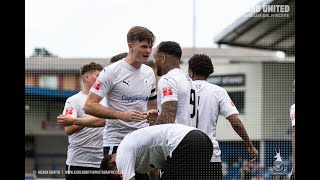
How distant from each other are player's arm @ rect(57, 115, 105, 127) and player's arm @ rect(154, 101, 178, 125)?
2.39ft

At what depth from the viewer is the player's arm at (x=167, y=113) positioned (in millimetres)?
5707

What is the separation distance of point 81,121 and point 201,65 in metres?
1.07

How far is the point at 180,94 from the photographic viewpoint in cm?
589

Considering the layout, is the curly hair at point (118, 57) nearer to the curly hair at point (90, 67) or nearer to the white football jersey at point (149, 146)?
the curly hair at point (90, 67)

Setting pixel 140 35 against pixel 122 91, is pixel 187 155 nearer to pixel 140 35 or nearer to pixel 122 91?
pixel 122 91

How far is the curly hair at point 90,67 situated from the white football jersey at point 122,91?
54 centimetres

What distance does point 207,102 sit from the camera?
20.2 feet

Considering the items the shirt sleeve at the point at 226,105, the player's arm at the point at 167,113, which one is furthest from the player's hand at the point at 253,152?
the player's arm at the point at 167,113

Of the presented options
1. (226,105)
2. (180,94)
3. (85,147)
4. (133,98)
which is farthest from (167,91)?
(85,147)
